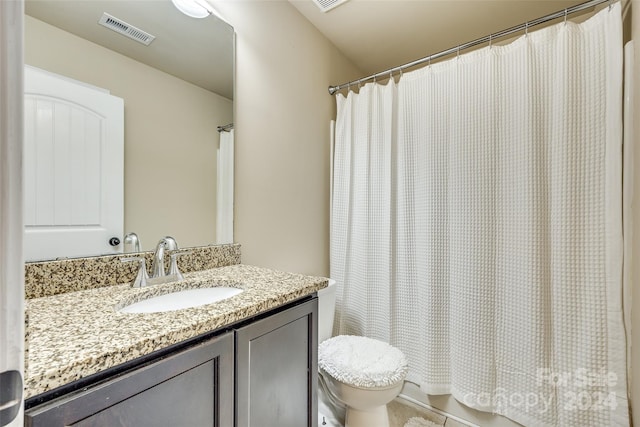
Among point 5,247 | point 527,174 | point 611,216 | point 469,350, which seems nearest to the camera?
point 5,247

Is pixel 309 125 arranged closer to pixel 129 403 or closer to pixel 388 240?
pixel 388 240

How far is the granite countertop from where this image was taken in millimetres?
498

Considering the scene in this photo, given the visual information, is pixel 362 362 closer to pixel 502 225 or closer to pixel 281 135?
pixel 502 225

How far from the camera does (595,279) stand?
1163mm

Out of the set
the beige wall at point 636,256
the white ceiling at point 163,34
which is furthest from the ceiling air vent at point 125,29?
the beige wall at point 636,256

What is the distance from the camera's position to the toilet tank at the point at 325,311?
1.51 metres

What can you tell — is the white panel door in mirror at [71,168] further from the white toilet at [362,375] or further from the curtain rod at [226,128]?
the white toilet at [362,375]

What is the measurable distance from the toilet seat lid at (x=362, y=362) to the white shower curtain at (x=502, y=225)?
1.05 feet

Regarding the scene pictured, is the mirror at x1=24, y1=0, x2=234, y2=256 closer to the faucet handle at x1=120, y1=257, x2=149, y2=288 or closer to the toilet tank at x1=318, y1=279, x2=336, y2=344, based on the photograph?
the faucet handle at x1=120, y1=257, x2=149, y2=288

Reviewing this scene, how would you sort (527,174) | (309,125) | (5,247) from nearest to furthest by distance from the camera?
(5,247) < (527,174) < (309,125)

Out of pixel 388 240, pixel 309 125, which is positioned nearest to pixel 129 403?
pixel 388 240

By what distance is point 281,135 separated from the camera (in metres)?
1.65

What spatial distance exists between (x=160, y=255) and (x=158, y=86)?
0.72 m

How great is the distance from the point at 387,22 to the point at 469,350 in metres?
2.02
